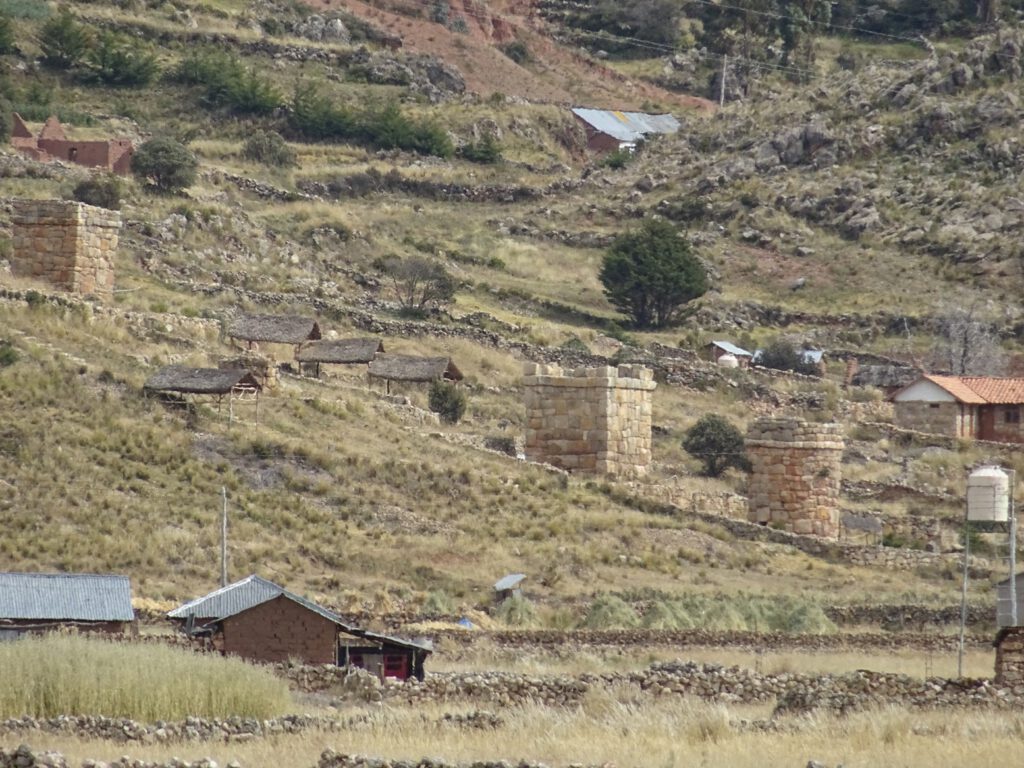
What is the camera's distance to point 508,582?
3769 cm

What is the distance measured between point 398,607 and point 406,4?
8280 cm

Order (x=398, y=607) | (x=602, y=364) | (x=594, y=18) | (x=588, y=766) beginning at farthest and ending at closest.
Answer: (x=594, y=18) → (x=602, y=364) → (x=398, y=607) → (x=588, y=766)

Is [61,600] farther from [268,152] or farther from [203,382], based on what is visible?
[268,152]

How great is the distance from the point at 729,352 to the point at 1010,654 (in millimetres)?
45052

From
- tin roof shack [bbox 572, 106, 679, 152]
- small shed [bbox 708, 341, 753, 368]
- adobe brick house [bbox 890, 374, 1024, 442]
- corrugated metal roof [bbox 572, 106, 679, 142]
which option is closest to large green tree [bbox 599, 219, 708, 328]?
small shed [bbox 708, 341, 753, 368]

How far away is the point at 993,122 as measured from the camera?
279ft

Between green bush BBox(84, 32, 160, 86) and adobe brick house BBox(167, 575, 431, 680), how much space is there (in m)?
64.7

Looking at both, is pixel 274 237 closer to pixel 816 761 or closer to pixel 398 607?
pixel 398 607

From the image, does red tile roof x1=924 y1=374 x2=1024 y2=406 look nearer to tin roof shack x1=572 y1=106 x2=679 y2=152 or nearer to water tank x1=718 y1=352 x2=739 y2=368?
water tank x1=718 y1=352 x2=739 y2=368

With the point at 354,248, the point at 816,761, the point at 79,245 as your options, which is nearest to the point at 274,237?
the point at 354,248

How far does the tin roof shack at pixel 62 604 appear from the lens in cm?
2697

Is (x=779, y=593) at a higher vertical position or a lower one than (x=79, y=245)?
lower

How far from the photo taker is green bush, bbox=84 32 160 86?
3516 inches

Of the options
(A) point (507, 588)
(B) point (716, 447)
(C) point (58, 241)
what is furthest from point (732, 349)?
(A) point (507, 588)
